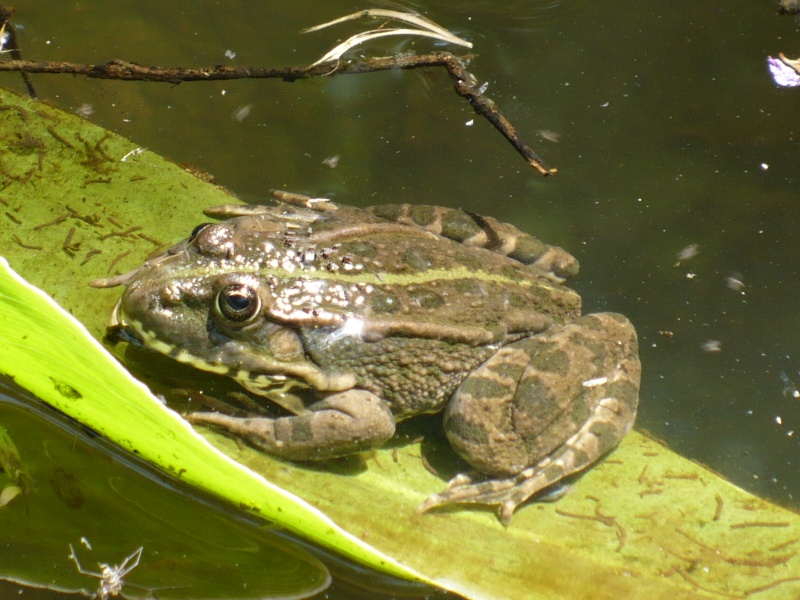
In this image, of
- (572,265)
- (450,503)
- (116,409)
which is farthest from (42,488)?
(572,265)

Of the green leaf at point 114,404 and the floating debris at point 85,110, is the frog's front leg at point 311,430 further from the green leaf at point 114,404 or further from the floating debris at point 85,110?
the floating debris at point 85,110

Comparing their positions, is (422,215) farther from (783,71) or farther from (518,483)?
(783,71)

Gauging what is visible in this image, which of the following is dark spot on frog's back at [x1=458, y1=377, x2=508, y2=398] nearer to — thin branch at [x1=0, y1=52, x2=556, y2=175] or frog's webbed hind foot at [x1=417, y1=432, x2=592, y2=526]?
frog's webbed hind foot at [x1=417, y1=432, x2=592, y2=526]

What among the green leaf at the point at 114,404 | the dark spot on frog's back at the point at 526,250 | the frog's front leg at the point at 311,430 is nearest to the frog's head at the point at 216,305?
the frog's front leg at the point at 311,430

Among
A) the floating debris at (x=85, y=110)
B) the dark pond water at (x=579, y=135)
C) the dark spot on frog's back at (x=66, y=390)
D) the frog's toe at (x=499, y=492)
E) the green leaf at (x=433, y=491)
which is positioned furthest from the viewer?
the floating debris at (x=85, y=110)

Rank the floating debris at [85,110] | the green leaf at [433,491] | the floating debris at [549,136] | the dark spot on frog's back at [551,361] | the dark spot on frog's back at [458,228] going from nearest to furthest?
the green leaf at [433,491] < the dark spot on frog's back at [551,361] < the dark spot on frog's back at [458,228] < the floating debris at [85,110] < the floating debris at [549,136]

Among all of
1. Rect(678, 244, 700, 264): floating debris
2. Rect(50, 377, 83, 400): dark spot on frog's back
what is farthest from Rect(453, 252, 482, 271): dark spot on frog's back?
Rect(50, 377, 83, 400): dark spot on frog's back

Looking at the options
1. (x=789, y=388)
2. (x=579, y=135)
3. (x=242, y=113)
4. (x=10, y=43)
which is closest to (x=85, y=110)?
(x=10, y=43)
